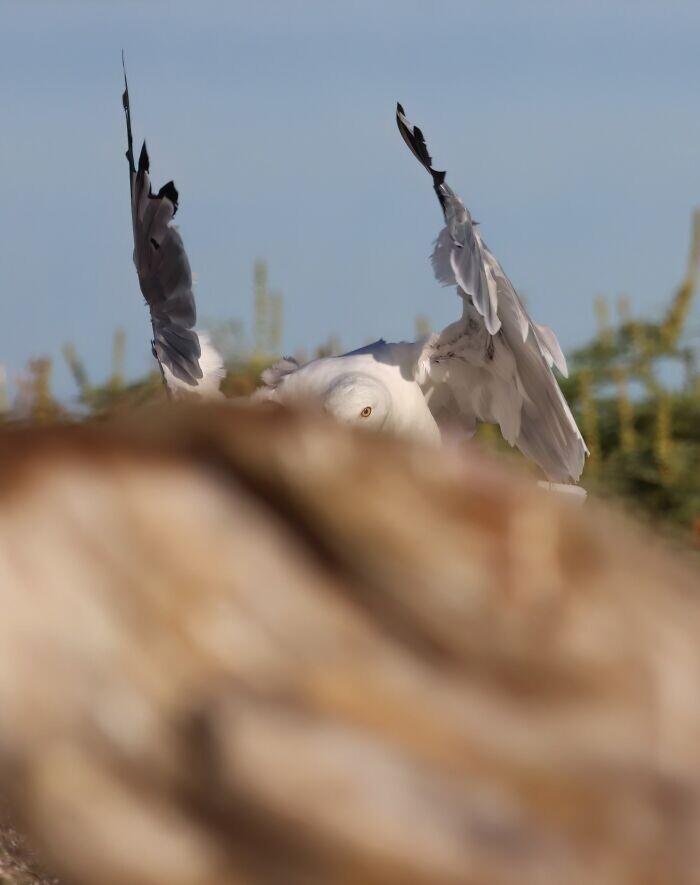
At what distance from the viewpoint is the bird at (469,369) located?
3.18 metres

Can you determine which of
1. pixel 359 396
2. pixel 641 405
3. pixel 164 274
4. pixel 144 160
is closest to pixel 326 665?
pixel 359 396

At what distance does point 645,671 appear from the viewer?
0.39 meters

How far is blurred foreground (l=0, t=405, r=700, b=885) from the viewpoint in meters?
0.38

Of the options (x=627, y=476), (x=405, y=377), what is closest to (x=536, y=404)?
(x=405, y=377)

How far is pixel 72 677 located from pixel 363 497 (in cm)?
10

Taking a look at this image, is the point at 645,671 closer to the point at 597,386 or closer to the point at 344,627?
the point at 344,627

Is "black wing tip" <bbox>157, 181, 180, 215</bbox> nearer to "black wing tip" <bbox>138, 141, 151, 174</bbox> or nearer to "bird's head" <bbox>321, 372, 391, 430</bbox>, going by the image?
"black wing tip" <bbox>138, 141, 151, 174</bbox>

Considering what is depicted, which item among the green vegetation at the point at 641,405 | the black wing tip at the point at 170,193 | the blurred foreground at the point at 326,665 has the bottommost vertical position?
the green vegetation at the point at 641,405

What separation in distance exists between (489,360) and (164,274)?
0.85 metres

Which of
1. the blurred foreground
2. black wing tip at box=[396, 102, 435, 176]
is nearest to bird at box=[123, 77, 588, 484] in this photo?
black wing tip at box=[396, 102, 435, 176]

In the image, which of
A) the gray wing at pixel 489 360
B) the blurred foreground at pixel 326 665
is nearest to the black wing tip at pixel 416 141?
the gray wing at pixel 489 360

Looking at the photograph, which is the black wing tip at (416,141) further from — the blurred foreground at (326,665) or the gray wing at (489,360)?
the blurred foreground at (326,665)

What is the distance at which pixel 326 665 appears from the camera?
392 mm

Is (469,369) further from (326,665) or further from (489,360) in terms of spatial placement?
(326,665)
